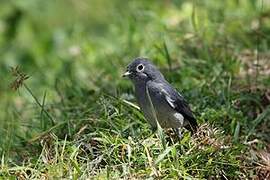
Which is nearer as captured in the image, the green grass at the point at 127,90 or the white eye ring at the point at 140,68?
the green grass at the point at 127,90

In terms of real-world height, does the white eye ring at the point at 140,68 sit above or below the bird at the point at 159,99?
above

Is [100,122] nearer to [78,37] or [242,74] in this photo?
[242,74]

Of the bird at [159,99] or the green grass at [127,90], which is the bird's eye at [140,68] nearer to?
the bird at [159,99]

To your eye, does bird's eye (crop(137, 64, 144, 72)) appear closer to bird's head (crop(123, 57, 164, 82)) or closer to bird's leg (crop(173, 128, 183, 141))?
bird's head (crop(123, 57, 164, 82))

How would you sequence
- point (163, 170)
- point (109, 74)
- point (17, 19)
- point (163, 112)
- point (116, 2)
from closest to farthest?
point (163, 170) < point (163, 112) < point (109, 74) < point (17, 19) < point (116, 2)

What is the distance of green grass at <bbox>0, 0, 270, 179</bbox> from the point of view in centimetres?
509

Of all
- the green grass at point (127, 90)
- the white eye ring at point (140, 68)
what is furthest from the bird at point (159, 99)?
the green grass at point (127, 90)

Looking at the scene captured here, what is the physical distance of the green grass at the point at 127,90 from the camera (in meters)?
5.09

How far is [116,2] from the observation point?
35.9 feet

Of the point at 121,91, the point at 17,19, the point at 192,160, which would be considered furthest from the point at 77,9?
the point at 192,160

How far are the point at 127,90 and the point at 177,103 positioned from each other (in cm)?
140

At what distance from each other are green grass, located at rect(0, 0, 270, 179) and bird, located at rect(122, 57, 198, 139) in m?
0.12

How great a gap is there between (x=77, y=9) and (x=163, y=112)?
18.5 ft

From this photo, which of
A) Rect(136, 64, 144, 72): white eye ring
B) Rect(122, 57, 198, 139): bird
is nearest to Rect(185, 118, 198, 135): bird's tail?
Rect(122, 57, 198, 139): bird
